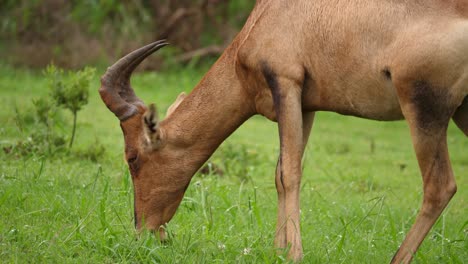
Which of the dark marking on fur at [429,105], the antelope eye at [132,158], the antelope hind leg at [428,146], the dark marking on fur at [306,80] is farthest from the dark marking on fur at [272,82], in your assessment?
the antelope eye at [132,158]

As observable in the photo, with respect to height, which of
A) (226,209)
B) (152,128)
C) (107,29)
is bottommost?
(226,209)

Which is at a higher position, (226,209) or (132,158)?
(132,158)

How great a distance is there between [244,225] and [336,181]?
3020mm

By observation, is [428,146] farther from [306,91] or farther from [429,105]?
[306,91]

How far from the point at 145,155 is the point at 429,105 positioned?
2.47 meters

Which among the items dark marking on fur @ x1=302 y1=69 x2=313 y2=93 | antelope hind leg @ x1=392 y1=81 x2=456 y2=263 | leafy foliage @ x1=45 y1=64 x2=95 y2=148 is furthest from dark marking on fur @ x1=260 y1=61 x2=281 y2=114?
leafy foliage @ x1=45 y1=64 x2=95 y2=148

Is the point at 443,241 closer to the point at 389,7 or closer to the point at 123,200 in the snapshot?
the point at 389,7

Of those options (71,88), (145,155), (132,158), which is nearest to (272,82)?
(145,155)

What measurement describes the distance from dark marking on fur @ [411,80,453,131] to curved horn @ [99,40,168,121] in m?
2.21

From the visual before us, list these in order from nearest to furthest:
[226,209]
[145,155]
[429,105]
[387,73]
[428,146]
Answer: [429,105], [428,146], [387,73], [145,155], [226,209]

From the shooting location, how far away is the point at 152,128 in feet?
23.7

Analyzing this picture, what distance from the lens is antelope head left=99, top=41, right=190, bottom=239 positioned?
7.31 m

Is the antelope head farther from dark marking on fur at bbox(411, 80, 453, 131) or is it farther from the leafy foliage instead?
the leafy foliage

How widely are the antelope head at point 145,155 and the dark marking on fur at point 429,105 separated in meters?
2.14
